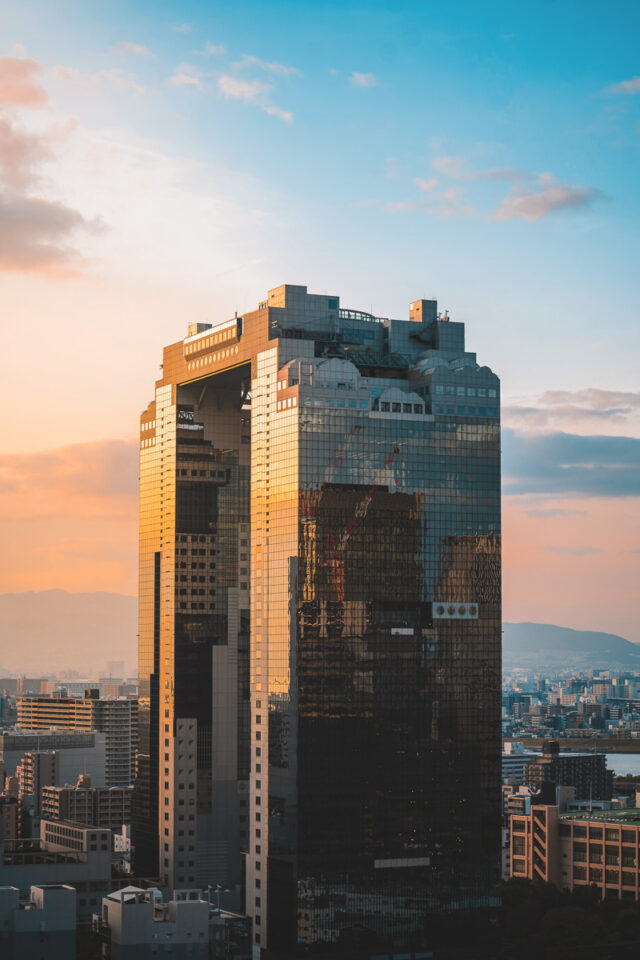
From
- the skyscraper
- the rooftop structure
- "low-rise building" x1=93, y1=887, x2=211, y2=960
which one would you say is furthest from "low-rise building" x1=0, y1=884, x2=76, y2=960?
the rooftop structure

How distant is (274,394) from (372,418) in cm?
1002

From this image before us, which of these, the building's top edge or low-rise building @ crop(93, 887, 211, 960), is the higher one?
the building's top edge

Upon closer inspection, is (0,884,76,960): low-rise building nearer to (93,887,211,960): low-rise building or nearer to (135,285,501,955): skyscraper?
(93,887,211,960): low-rise building

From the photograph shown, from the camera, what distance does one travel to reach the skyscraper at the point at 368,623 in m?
149

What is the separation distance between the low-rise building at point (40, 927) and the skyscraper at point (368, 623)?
18.2m

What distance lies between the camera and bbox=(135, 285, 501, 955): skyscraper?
488 ft

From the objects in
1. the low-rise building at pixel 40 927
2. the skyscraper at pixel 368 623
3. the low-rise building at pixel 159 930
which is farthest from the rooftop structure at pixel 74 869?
the low-rise building at pixel 159 930

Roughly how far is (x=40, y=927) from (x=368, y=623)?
132ft

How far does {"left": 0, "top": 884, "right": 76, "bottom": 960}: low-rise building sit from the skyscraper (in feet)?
59.7

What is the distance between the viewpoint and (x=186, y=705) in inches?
7180

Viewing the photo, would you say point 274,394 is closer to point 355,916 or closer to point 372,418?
point 372,418

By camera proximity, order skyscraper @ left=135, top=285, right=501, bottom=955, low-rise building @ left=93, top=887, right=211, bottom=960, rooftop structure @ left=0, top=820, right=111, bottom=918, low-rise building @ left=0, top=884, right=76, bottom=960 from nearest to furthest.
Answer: low-rise building @ left=0, top=884, right=76, bottom=960
low-rise building @ left=93, top=887, right=211, bottom=960
skyscraper @ left=135, top=285, right=501, bottom=955
rooftop structure @ left=0, top=820, right=111, bottom=918

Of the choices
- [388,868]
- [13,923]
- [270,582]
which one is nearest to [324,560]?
[270,582]

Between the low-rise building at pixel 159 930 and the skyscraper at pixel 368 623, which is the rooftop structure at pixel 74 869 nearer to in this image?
the skyscraper at pixel 368 623
